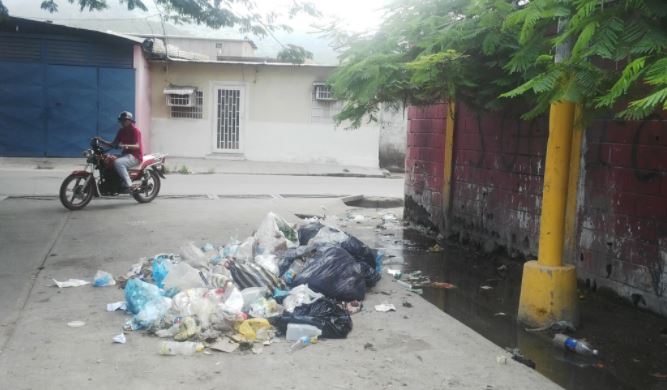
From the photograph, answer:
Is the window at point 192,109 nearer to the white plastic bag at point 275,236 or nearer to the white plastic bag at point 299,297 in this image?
the white plastic bag at point 275,236

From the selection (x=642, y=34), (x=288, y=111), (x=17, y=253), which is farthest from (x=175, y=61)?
(x=642, y=34)

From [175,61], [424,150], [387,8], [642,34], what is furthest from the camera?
[175,61]

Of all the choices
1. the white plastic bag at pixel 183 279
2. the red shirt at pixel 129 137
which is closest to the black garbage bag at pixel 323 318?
the white plastic bag at pixel 183 279

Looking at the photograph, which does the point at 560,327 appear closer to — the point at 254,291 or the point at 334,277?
the point at 334,277

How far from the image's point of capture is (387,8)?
21.5ft

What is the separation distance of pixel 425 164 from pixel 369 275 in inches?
170

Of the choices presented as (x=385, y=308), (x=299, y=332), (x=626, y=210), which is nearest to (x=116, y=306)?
(x=299, y=332)

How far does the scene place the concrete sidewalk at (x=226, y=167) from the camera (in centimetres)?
1720

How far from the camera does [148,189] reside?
11227mm

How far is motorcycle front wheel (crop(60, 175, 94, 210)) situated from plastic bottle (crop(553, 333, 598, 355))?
25.8 ft

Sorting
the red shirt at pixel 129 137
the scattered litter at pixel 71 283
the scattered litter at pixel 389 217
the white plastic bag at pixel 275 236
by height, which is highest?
the red shirt at pixel 129 137

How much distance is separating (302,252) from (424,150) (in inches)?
177

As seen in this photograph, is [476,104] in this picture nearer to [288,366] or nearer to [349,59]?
[349,59]

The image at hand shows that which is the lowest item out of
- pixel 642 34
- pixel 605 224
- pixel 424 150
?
pixel 605 224
